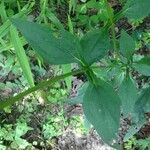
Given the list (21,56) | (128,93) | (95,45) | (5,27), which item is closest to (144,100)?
(128,93)

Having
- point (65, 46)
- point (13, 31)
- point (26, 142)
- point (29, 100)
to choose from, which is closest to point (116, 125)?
point (65, 46)

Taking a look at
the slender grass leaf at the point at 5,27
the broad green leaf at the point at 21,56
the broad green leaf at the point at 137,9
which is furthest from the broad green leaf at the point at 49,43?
the slender grass leaf at the point at 5,27

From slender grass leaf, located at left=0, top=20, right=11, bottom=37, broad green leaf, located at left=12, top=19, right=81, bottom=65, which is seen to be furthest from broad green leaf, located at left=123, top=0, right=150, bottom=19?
slender grass leaf, located at left=0, top=20, right=11, bottom=37

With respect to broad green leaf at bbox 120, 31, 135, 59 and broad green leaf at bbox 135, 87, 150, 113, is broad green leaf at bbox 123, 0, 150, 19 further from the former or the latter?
broad green leaf at bbox 135, 87, 150, 113

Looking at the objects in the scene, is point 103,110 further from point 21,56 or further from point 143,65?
point 21,56

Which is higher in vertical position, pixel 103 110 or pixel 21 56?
pixel 103 110

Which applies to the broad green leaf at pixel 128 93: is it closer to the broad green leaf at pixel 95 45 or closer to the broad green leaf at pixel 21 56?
the broad green leaf at pixel 95 45
